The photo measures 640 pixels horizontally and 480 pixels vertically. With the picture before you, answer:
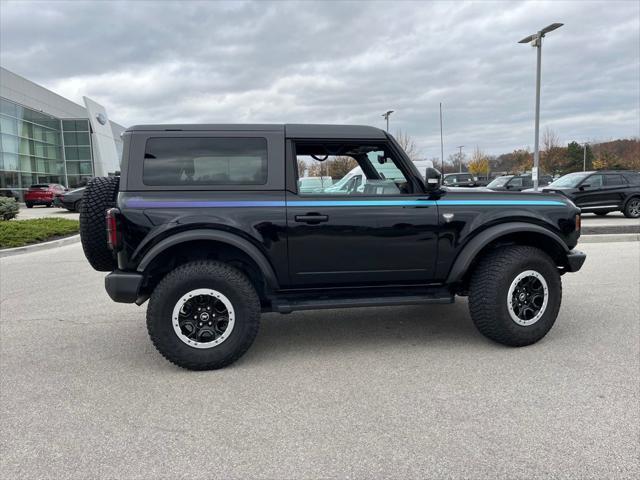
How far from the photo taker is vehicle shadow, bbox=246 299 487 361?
4238 mm

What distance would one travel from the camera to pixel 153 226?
11.9 ft

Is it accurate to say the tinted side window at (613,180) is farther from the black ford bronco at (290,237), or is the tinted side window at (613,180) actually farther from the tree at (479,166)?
the tree at (479,166)

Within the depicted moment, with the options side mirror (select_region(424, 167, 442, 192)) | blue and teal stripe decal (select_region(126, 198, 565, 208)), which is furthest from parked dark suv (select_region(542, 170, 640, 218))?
side mirror (select_region(424, 167, 442, 192))

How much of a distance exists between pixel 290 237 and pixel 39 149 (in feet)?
139

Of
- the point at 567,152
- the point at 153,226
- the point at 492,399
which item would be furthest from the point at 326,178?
the point at 567,152

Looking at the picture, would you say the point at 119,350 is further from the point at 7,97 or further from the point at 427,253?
the point at 7,97

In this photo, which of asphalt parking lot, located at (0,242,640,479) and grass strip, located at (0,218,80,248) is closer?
asphalt parking lot, located at (0,242,640,479)

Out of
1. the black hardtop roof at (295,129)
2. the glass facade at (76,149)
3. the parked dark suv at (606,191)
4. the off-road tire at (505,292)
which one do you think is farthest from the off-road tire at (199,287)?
the glass facade at (76,149)

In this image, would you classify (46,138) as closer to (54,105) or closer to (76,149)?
(76,149)

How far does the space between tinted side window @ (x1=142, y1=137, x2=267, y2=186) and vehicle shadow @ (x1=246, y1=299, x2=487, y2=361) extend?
1551 mm

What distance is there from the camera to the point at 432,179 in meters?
3.91

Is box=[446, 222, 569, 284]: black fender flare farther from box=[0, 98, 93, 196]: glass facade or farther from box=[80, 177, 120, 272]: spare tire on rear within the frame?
box=[0, 98, 93, 196]: glass facade

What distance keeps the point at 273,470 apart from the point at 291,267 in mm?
1711

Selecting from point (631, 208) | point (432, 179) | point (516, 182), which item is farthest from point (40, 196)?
point (432, 179)
